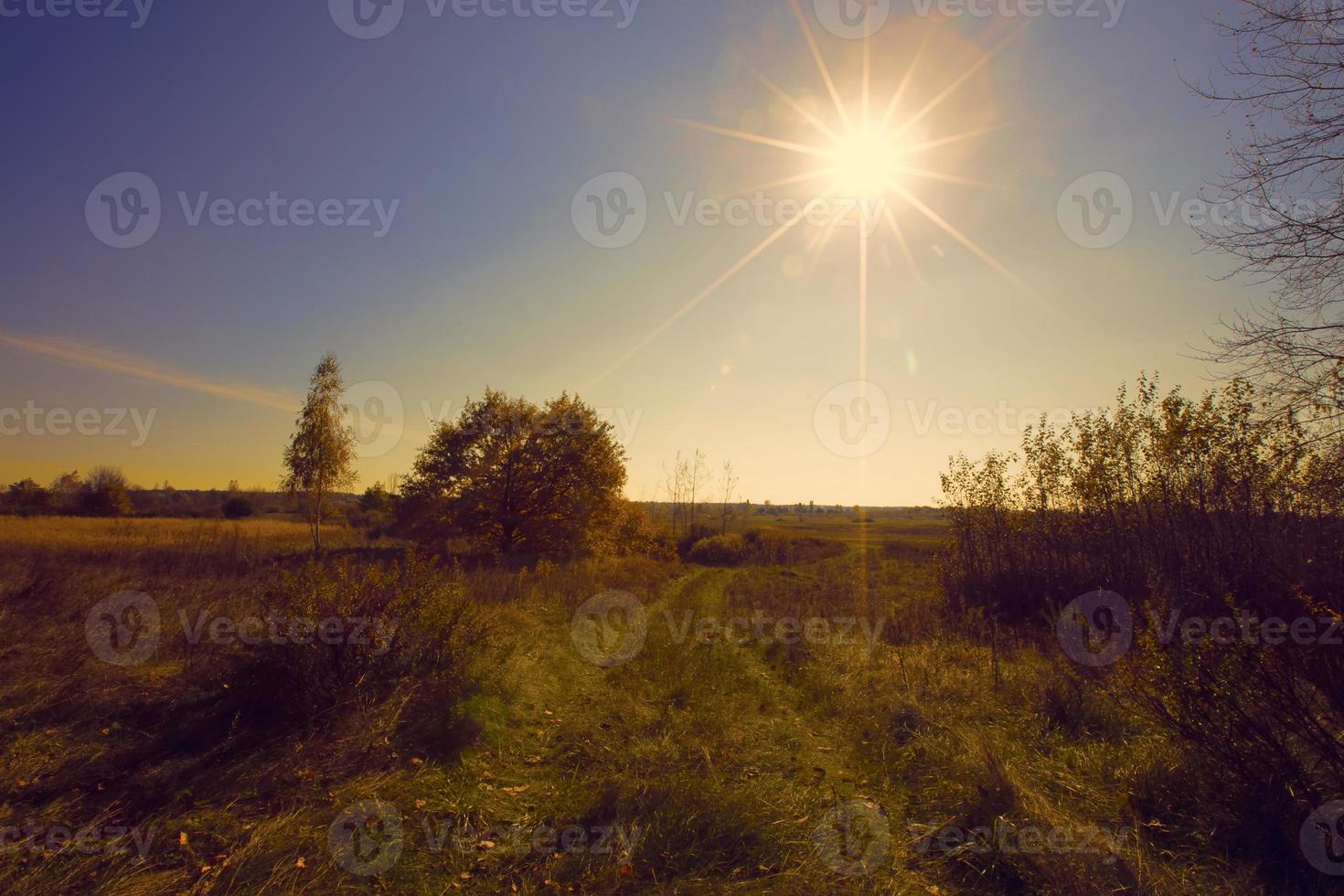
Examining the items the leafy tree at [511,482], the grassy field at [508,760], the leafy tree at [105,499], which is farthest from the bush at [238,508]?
the grassy field at [508,760]

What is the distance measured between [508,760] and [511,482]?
19357 millimetres

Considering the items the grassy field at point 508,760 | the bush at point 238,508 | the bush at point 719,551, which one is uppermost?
the bush at point 238,508

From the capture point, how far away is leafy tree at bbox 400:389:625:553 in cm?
2408

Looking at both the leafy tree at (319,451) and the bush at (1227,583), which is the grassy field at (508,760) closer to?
the bush at (1227,583)

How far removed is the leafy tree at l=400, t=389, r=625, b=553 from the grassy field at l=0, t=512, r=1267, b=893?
47.7 feet

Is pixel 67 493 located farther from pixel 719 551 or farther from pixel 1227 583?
pixel 1227 583

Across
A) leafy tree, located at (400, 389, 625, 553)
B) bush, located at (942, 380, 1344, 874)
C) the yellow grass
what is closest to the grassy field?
bush, located at (942, 380, 1344, 874)

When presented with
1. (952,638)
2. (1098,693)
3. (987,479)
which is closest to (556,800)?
(1098,693)

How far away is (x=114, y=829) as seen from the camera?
3.67 m

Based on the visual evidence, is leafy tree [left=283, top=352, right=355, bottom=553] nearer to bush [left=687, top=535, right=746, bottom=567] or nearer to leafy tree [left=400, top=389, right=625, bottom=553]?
leafy tree [left=400, top=389, right=625, bottom=553]

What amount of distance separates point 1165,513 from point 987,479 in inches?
191

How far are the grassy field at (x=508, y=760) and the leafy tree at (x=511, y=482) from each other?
1455cm

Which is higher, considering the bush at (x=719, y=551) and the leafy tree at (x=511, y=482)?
the leafy tree at (x=511, y=482)

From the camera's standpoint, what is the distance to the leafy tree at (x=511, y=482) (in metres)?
24.1
